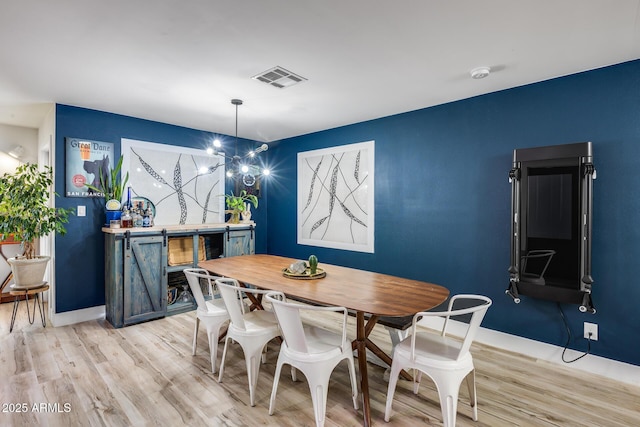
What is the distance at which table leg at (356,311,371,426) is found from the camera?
2009mm

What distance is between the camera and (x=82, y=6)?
185 cm

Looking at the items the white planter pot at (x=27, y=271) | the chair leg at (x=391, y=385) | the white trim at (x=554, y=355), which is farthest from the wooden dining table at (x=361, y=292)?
the white planter pot at (x=27, y=271)

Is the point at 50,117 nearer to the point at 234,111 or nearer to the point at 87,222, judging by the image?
the point at 87,222

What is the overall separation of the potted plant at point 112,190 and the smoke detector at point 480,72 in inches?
159

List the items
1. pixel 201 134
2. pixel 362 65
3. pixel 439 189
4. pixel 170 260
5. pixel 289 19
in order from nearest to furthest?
pixel 289 19 < pixel 362 65 < pixel 439 189 < pixel 170 260 < pixel 201 134

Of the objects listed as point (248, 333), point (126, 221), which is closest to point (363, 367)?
point (248, 333)

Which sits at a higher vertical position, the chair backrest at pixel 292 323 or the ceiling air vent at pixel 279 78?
the ceiling air vent at pixel 279 78

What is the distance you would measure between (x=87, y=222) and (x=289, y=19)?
343 centimetres

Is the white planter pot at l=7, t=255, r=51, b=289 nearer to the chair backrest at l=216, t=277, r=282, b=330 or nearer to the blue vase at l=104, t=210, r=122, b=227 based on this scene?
the blue vase at l=104, t=210, r=122, b=227

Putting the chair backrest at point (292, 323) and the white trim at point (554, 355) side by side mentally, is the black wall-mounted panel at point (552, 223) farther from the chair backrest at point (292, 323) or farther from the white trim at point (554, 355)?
the chair backrest at point (292, 323)

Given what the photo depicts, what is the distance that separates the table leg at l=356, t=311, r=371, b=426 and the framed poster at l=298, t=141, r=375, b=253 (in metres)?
2.09

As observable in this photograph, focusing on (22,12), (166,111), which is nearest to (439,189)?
(166,111)

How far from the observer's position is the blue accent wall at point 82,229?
3.66m

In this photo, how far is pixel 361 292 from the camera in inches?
89.7
